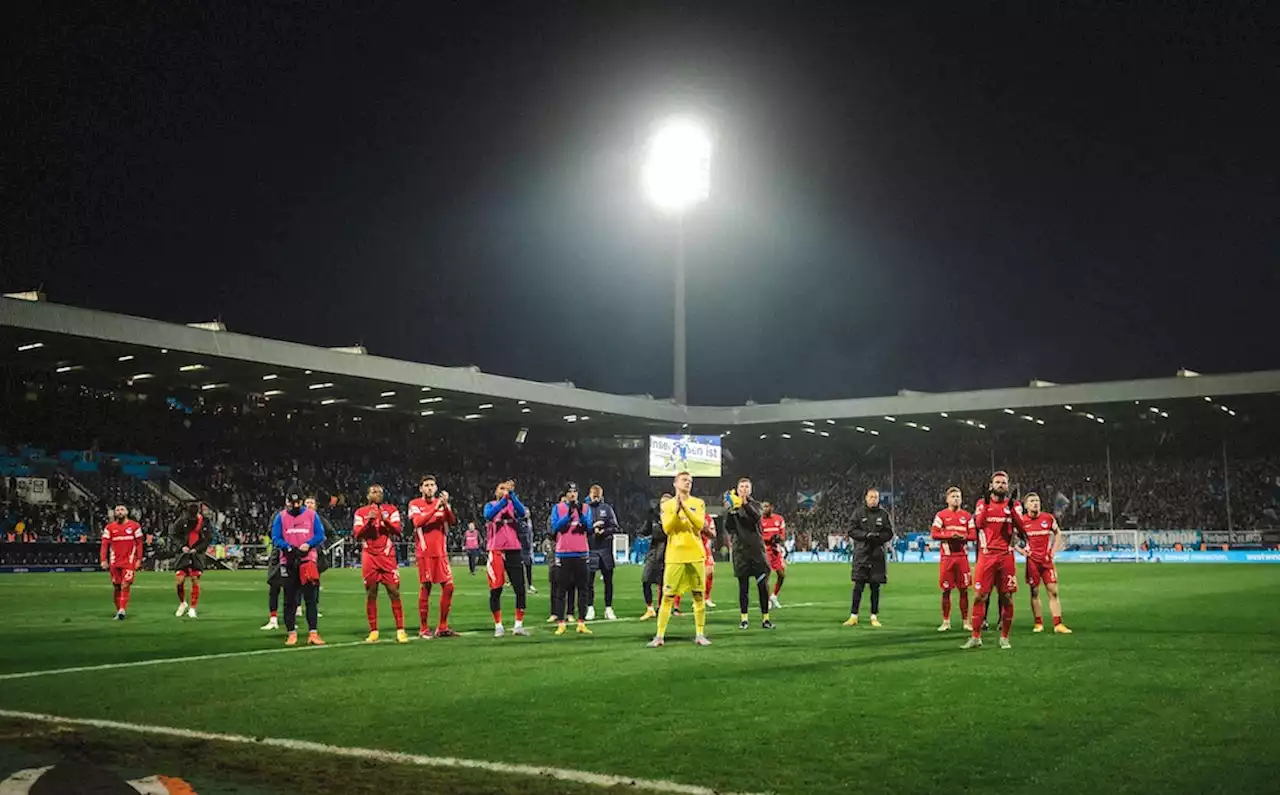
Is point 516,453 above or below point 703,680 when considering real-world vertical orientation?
above

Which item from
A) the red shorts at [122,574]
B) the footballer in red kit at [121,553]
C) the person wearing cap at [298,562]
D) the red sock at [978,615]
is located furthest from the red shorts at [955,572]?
the red shorts at [122,574]

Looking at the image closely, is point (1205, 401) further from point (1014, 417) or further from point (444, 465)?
point (444, 465)

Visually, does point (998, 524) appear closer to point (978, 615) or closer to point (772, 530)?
point (978, 615)

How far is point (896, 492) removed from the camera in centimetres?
6825

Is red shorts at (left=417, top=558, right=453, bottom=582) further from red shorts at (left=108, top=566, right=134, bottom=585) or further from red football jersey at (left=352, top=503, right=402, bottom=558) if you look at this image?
red shorts at (left=108, top=566, right=134, bottom=585)

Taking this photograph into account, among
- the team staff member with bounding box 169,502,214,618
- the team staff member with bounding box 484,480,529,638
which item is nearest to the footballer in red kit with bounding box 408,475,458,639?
the team staff member with bounding box 484,480,529,638

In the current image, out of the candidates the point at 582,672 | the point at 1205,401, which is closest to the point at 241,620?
the point at 582,672

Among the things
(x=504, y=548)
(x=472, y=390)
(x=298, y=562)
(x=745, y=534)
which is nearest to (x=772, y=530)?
(x=745, y=534)

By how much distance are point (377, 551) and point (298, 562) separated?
1.14 meters

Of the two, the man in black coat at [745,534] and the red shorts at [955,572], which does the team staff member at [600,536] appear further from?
the red shorts at [955,572]

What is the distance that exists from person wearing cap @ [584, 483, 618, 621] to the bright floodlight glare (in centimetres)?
3284

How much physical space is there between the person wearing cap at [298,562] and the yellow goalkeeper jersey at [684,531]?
16.5ft

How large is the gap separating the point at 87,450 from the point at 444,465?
19.8m

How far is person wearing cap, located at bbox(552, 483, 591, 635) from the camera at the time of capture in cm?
1603
